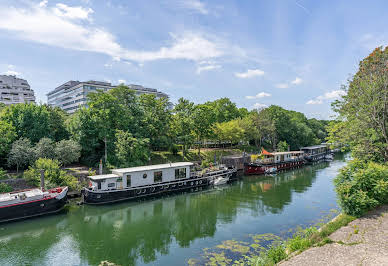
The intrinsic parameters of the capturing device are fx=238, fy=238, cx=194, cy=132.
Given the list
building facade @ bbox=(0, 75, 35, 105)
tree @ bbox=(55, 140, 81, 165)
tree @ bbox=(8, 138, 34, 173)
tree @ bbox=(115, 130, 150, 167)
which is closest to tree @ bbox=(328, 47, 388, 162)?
tree @ bbox=(115, 130, 150, 167)

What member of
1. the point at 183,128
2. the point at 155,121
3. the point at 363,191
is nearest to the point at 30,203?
the point at 155,121

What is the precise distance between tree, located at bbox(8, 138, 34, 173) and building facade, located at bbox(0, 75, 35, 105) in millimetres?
51323

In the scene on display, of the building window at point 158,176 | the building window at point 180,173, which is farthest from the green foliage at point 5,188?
the building window at point 180,173

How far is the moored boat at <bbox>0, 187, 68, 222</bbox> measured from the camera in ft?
68.2

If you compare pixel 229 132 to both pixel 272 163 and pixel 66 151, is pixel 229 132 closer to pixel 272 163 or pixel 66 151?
pixel 272 163

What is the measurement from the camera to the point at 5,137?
29062 mm

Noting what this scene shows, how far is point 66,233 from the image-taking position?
63.6 ft

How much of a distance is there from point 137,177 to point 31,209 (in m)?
10.7

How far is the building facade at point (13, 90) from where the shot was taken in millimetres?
72375

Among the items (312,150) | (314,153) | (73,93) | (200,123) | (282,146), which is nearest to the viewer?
(200,123)

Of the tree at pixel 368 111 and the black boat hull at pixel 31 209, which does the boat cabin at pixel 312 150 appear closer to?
the tree at pixel 368 111

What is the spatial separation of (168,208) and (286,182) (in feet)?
74.4

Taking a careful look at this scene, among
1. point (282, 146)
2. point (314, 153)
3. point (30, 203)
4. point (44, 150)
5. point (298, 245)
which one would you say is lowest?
point (30, 203)

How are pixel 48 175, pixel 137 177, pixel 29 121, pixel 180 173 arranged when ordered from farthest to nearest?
1. pixel 29 121
2. pixel 180 173
3. pixel 137 177
4. pixel 48 175
